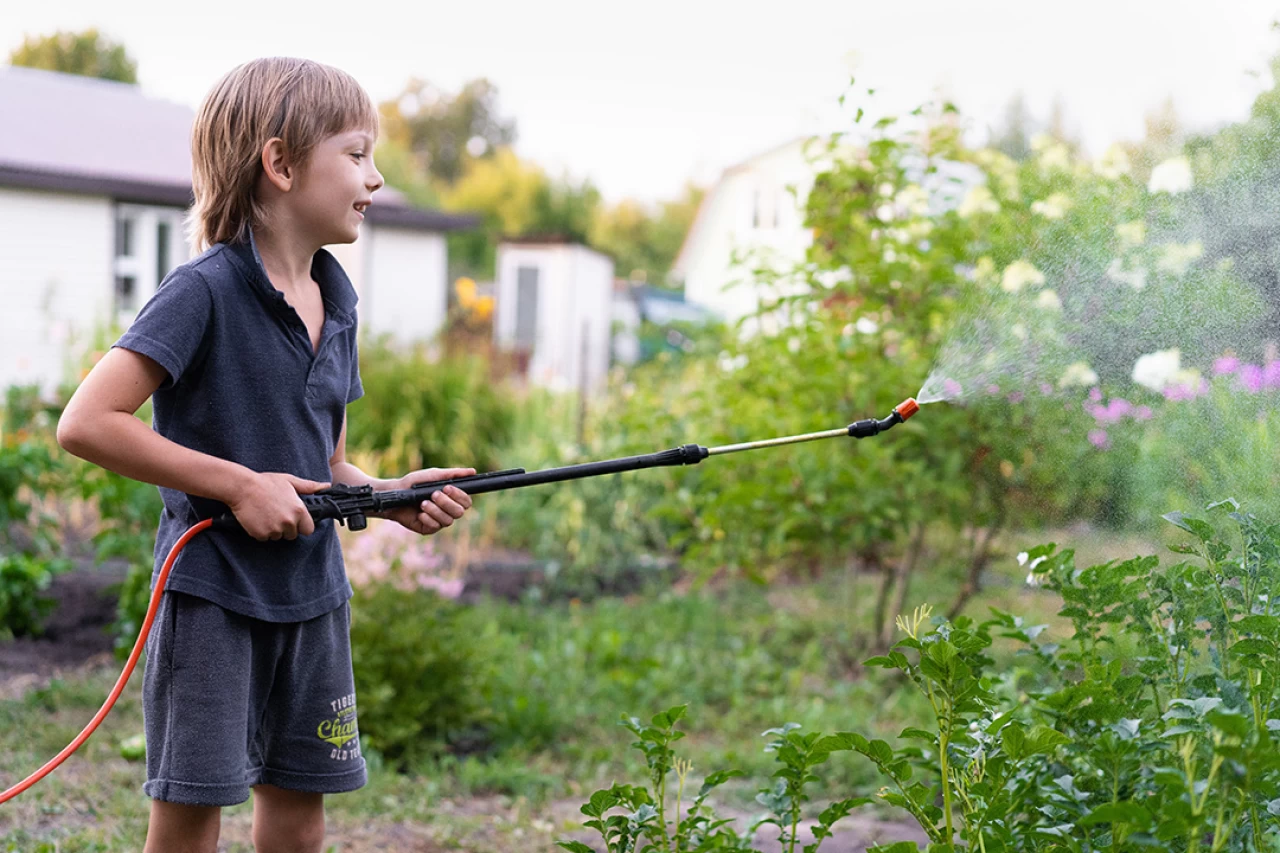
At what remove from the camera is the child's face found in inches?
74.3

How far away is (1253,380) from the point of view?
7.60ft

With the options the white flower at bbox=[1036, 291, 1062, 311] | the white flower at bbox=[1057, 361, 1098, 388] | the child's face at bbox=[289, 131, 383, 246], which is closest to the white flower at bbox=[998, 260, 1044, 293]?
the white flower at bbox=[1036, 291, 1062, 311]

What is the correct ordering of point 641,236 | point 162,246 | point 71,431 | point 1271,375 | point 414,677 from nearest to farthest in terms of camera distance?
point 71,431 → point 1271,375 → point 414,677 → point 162,246 → point 641,236

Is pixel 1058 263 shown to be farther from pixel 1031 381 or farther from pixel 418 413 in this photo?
pixel 418 413

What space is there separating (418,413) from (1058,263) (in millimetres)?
6058

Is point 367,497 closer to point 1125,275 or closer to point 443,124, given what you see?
point 1125,275

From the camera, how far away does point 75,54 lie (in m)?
26.2

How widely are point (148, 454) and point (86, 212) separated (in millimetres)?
12377

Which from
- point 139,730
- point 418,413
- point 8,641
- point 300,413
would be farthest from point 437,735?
point 418,413

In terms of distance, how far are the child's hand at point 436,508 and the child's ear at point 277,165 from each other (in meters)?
0.49

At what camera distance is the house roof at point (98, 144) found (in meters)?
12.4

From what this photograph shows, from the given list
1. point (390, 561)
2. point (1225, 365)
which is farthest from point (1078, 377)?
point (390, 561)

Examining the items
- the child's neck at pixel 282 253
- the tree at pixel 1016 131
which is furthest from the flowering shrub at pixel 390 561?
the tree at pixel 1016 131

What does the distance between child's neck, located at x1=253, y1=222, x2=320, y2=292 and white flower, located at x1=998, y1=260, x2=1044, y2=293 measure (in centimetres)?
201
